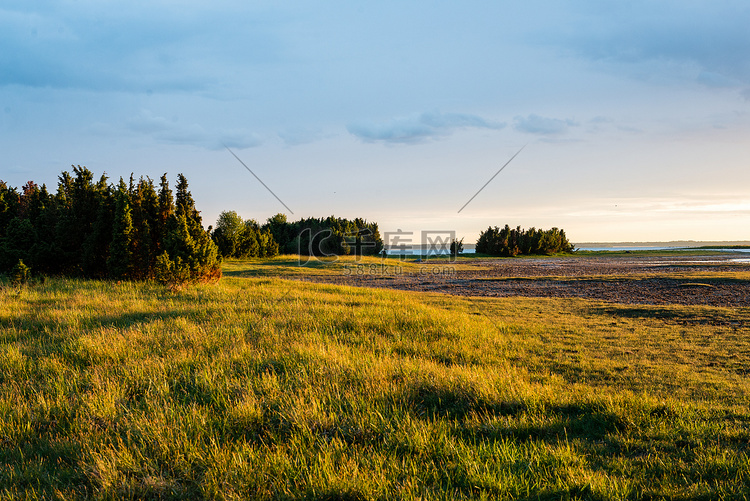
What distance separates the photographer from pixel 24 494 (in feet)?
11.8

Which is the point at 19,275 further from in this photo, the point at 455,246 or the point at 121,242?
the point at 455,246

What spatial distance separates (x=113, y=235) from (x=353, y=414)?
17.3 metres

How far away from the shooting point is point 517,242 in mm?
79125

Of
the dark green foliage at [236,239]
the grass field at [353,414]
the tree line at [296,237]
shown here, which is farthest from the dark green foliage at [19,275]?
the dark green foliage at [236,239]

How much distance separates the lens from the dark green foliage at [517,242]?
76688mm

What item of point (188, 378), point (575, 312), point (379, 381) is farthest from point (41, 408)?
point (575, 312)

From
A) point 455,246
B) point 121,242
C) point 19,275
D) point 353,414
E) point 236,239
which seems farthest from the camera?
point 455,246

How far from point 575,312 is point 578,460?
1319 centimetres


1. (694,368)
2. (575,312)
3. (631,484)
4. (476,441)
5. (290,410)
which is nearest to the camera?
(631,484)

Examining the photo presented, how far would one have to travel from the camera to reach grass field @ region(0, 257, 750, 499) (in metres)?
3.59

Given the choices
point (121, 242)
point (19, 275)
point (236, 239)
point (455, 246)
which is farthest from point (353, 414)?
point (455, 246)

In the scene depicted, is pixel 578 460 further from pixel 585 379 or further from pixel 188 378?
pixel 188 378

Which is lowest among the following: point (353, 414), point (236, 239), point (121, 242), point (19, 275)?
point (353, 414)

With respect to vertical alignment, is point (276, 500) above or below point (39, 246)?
below
